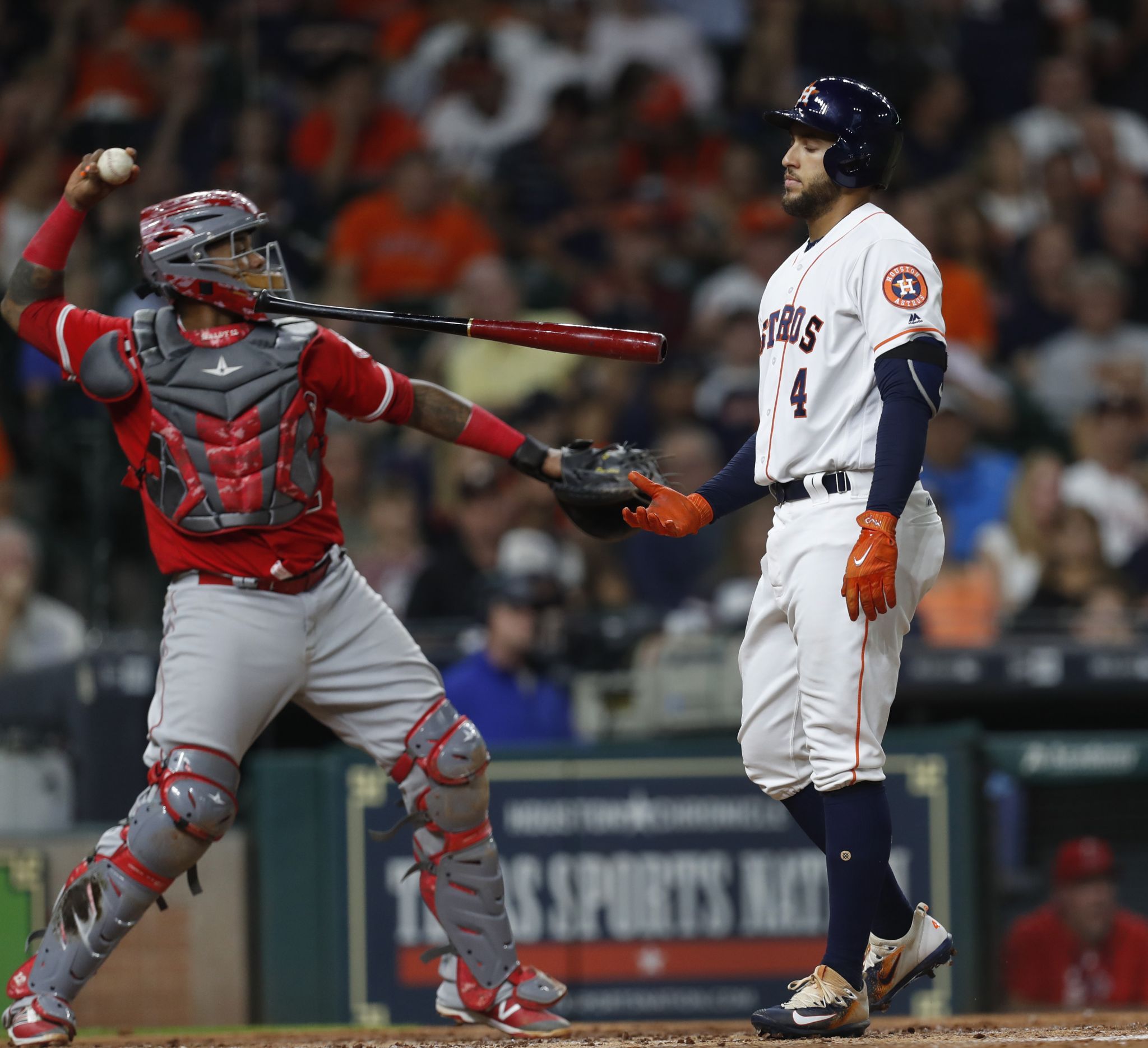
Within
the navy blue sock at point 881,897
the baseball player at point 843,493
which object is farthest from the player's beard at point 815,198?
the navy blue sock at point 881,897

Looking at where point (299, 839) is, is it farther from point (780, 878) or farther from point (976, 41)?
point (976, 41)

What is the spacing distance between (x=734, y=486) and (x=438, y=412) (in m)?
0.70

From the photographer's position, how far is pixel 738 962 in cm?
584

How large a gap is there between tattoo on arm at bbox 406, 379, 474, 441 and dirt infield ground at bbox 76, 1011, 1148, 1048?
1353 mm

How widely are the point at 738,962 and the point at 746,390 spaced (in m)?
2.74

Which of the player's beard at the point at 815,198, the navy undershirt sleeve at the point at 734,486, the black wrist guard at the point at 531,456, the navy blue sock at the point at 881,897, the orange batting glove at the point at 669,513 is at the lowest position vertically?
the navy blue sock at the point at 881,897

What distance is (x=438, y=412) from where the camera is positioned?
4.06 meters

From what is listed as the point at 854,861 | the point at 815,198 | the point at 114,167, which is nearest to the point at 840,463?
the point at 815,198

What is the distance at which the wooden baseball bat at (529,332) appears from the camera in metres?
3.85

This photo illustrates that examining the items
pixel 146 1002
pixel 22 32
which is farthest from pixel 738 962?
pixel 22 32

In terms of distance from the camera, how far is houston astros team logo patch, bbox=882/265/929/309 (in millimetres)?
3422

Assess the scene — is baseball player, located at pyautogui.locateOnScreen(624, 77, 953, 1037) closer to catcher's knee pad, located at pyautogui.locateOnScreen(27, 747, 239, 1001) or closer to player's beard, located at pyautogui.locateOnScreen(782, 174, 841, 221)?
player's beard, located at pyautogui.locateOnScreen(782, 174, 841, 221)

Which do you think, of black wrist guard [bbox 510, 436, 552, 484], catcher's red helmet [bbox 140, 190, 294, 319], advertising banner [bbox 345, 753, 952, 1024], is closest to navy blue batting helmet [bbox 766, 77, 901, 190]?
black wrist guard [bbox 510, 436, 552, 484]

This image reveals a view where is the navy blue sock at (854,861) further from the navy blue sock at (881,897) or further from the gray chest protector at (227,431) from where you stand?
the gray chest protector at (227,431)
